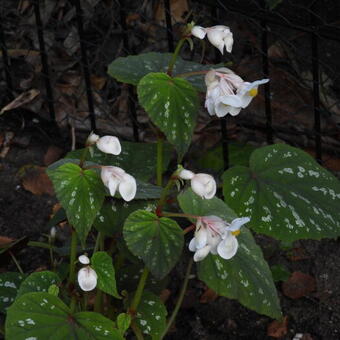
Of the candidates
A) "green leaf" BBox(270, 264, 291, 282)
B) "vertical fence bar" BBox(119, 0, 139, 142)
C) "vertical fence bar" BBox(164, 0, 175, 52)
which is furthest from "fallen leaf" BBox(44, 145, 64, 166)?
"green leaf" BBox(270, 264, 291, 282)

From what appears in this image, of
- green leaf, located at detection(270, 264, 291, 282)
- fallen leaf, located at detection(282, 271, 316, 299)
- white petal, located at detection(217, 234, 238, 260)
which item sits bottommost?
fallen leaf, located at detection(282, 271, 316, 299)

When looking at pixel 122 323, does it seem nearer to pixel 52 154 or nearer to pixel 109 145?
pixel 109 145

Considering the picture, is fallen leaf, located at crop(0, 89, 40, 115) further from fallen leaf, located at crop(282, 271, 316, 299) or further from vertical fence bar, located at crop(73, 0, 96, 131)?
fallen leaf, located at crop(282, 271, 316, 299)

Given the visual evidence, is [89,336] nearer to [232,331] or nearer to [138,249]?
[138,249]

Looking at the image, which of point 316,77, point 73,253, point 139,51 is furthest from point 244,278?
point 139,51

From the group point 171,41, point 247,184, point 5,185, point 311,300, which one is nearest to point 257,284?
point 247,184

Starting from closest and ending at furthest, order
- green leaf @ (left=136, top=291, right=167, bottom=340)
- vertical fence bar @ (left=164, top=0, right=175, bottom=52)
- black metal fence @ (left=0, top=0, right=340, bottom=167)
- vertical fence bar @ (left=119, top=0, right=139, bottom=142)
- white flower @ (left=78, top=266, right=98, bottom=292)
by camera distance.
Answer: white flower @ (left=78, top=266, right=98, bottom=292) → green leaf @ (left=136, top=291, right=167, bottom=340) → vertical fence bar @ (left=164, top=0, right=175, bottom=52) → vertical fence bar @ (left=119, top=0, right=139, bottom=142) → black metal fence @ (left=0, top=0, right=340, bottom=167)

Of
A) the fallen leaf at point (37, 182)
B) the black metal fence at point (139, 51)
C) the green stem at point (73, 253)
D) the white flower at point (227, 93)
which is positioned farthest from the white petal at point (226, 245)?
the fallen leaf at point (37, 182)

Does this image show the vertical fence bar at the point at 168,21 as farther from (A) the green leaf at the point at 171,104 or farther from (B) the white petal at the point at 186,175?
(B) the white petal at the point at 186,175

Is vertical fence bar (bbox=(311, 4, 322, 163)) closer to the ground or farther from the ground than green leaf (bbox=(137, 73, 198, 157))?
closer to the ground
